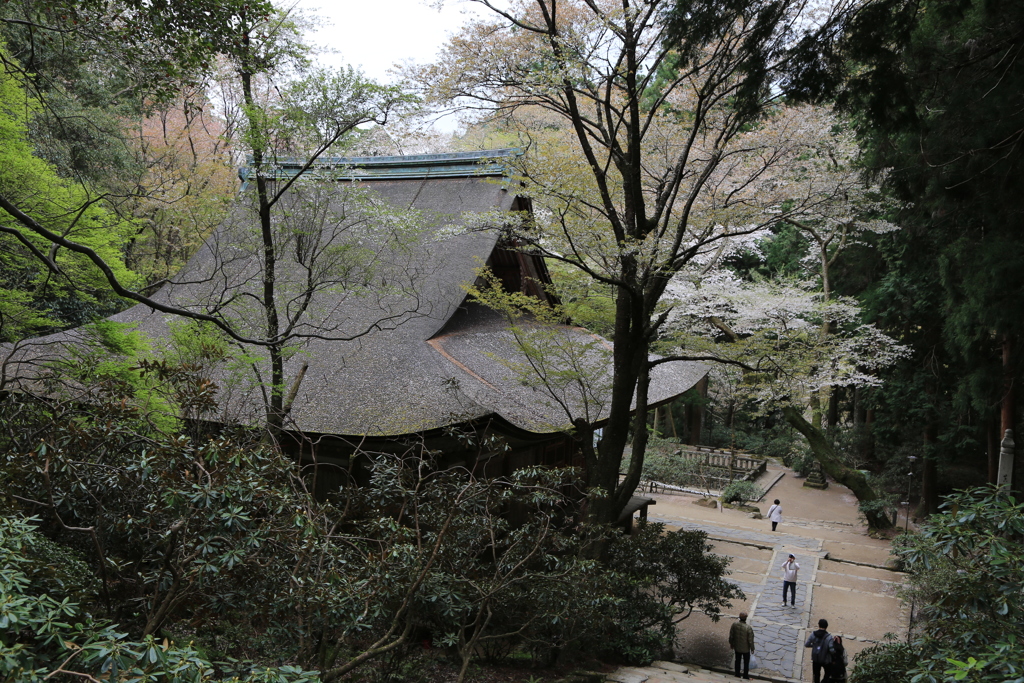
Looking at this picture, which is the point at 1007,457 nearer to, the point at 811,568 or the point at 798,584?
the point at 798,584

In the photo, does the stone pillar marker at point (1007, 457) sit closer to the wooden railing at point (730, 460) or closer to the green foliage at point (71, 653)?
the green foliage at point (71, 653)

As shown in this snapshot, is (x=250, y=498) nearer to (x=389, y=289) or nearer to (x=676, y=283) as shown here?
(x=389, y=289)

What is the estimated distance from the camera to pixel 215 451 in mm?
3795

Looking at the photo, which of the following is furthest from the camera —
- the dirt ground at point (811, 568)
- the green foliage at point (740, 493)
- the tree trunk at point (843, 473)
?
the green foliage at point (740, 493)

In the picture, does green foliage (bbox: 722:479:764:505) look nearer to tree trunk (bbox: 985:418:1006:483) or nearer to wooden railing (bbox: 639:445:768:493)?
wooden railing (bbox: 639:445:768:493)

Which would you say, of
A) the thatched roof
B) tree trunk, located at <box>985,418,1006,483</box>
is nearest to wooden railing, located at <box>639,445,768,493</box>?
tree trunk, located at <box>985,418,1006,483</box>

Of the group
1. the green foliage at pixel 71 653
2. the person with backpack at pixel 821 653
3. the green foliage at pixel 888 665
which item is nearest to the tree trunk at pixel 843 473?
the person with backpack at pixel 821 653

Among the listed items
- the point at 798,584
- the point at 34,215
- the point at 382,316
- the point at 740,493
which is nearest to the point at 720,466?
the point at 740,493

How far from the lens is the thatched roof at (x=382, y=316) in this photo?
8.30 metres

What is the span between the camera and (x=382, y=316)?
34.6ft

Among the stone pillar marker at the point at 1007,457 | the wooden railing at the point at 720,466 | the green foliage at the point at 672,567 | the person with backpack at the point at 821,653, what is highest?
the stone pillar marker at the point at 1007,457

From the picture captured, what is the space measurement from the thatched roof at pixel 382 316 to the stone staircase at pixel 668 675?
124 inches

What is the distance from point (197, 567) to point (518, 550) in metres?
3.52

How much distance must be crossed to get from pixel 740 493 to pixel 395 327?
14423 millimetres
